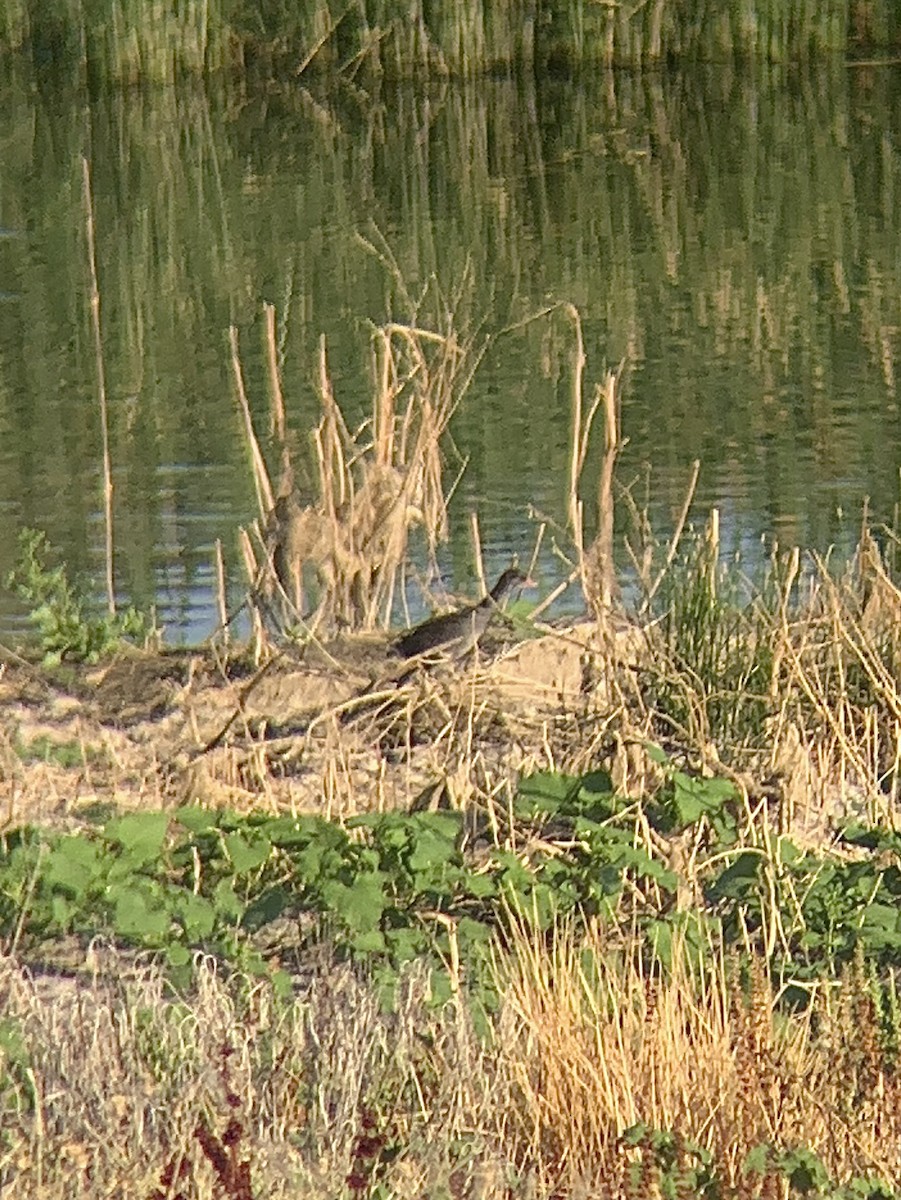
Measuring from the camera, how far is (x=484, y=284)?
43.6 feet

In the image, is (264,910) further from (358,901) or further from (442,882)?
(442,882)

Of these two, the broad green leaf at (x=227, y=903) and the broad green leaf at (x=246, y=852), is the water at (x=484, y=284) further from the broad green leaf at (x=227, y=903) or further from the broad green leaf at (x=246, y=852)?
the broad green leaf at (x=227, y=903)

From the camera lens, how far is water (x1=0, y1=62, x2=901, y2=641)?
936 cm

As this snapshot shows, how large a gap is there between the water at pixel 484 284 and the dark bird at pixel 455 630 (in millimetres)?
669

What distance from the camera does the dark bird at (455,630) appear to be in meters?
6.03

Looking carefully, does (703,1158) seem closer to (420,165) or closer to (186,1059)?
(186,1059)

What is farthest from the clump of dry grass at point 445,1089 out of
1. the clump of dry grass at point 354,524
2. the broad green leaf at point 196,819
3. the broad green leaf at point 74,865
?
the clump of dry grass at point 354,524

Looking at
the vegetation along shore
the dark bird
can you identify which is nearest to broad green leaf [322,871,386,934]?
the vegetation along shore

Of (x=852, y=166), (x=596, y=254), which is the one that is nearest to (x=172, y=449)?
(x=596, y=254)

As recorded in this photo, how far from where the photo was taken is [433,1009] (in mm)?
4203

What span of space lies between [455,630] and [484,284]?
289 inches

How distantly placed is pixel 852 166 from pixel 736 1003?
44.0ft

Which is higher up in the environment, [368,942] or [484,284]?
[368,942]

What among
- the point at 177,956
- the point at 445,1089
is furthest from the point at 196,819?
the point at 445,1089
